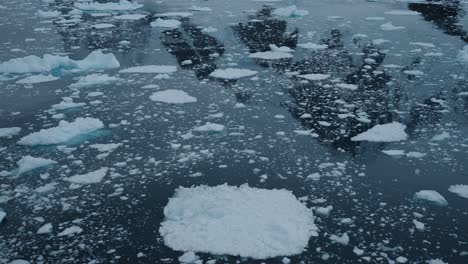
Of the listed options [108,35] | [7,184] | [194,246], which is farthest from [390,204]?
[108,35]

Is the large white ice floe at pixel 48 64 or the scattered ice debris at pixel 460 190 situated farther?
the large white ice floe at pixel 48 64

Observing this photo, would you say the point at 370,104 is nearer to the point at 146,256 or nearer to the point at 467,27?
the point at 146,256

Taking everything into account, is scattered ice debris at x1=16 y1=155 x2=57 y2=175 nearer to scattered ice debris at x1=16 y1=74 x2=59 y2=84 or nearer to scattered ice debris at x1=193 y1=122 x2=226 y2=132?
scattered ice debris at x1=193 y1=122 x2=226 y2=132

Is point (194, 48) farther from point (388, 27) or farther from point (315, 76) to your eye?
point (388, 27)

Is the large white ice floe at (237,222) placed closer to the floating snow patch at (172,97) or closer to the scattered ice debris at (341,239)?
the scattered ice debris at (341,239)

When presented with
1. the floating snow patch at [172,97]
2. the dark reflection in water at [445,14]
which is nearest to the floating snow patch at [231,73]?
the floating snow patch at [172,97]
